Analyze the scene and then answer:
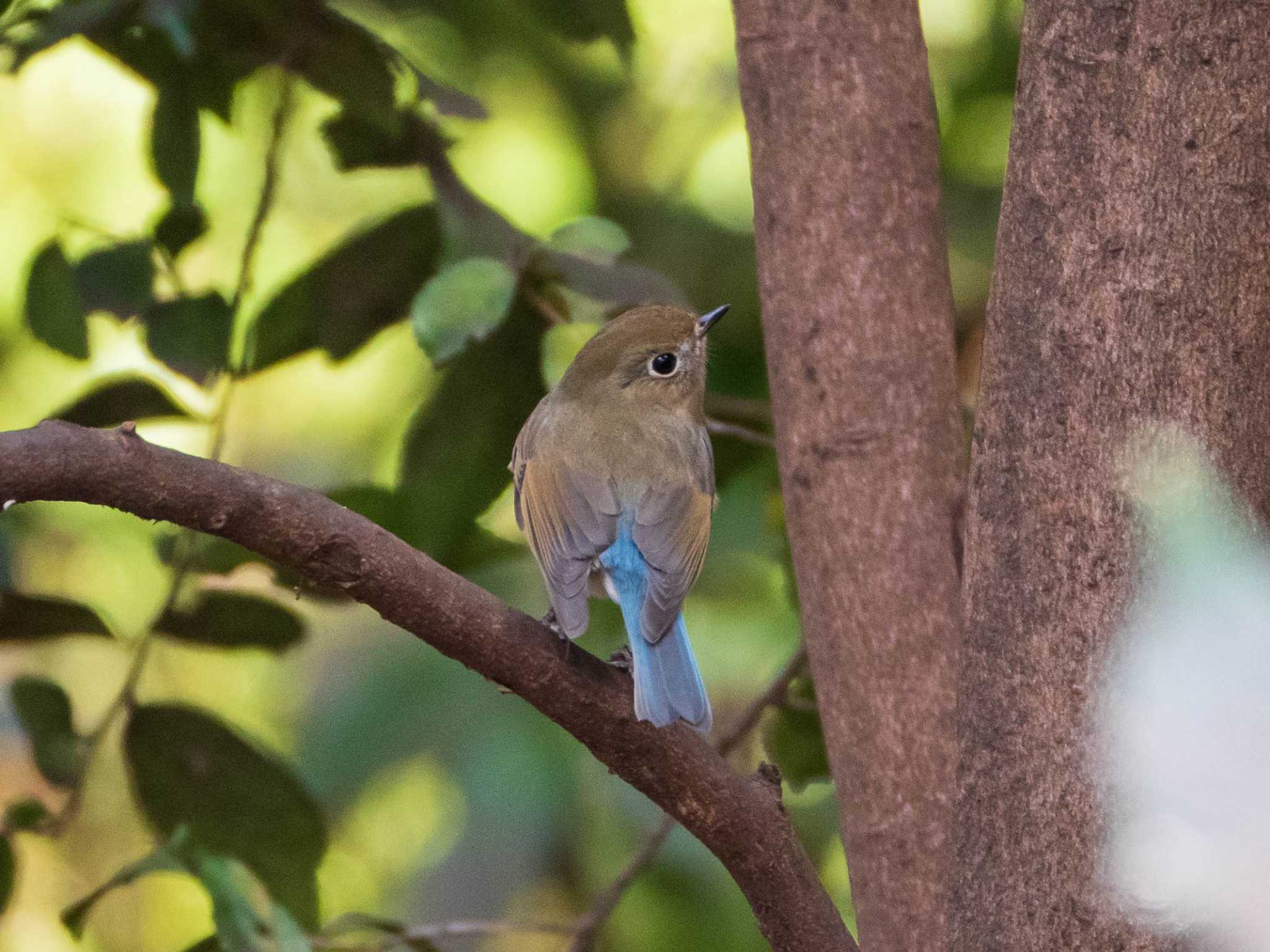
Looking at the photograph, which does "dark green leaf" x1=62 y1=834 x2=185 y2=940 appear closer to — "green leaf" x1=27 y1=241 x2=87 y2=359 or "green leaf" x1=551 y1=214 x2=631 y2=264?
"green leaf" x1=27 y1=241 x2=87 y2=359

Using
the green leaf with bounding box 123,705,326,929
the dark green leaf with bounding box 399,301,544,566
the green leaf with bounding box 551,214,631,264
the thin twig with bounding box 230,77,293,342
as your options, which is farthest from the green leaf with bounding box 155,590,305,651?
the green leaf with bounding box 551,214,631,264

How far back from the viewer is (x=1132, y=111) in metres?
1.56

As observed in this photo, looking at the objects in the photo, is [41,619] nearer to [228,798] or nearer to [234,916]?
[228,798]

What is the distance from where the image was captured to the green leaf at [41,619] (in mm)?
2330

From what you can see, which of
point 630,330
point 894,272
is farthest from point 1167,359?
point 630,330

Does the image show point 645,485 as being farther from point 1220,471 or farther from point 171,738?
point 1220,471

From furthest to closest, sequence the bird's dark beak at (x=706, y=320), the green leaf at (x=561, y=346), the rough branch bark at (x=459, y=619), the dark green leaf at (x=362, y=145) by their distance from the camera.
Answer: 1. the bird's dark beak at (x=706, y=320)
2. the dark green leaf at (x=362, y=145)
3. the green leaf at (x=561, y=346)
4. the rough branch bark at (x=459, y=619)

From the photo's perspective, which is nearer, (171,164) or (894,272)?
(894,272)

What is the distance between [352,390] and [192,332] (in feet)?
3.93

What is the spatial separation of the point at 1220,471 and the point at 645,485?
3.36 ft

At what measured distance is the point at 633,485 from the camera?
238cm

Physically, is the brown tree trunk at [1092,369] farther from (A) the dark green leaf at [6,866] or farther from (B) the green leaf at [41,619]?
(A) the dark green leaf at [6,866]

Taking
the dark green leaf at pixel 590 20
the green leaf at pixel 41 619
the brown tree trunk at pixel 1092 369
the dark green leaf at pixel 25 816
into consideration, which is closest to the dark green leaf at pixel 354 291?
the dark green leaf at pixel 590 20

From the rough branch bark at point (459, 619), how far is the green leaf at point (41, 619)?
92cm
